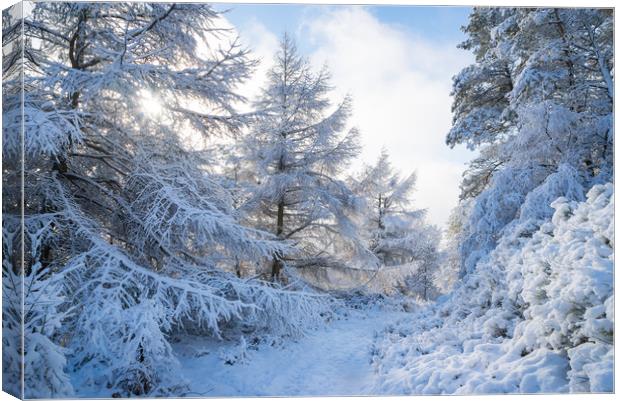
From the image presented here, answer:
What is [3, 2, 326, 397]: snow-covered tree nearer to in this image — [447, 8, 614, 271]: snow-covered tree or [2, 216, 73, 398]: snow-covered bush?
[2, 216, 73, 398]: snow-covered bush

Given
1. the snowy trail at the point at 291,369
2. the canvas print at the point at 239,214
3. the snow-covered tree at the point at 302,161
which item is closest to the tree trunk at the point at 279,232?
the snow-covered tree at the point at 302,161

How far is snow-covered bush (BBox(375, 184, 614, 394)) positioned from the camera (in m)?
3.15

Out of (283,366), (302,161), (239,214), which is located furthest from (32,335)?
(302,161)

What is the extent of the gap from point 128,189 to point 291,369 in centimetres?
336

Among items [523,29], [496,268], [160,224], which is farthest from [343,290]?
[523,29]

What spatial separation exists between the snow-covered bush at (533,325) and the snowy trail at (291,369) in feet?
1.28

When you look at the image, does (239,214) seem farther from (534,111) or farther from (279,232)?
(534,111)

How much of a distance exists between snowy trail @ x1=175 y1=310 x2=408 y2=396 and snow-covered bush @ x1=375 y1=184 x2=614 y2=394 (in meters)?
0.39

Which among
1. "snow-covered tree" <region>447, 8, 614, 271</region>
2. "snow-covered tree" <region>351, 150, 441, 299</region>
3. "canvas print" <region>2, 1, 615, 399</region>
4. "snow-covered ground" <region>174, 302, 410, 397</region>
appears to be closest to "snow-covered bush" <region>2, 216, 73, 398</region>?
"canvas print" <region>2, 1, 615, 399</region>

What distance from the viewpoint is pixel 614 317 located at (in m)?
3.13

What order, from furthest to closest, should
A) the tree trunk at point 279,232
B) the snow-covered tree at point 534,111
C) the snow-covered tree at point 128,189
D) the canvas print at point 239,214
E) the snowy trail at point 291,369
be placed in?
the tree trunk at point 279,232, the snow-covered tree at point 534,111, the snowy trail at point 291,369, the snow-covered tree at point 128,189, the canvas print at point 239,214

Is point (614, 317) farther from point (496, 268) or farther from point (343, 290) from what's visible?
point (343, 290)

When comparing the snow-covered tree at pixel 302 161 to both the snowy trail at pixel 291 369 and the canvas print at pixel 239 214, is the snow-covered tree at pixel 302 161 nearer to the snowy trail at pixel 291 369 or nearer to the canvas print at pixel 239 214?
the canvas print at pixel 239 214

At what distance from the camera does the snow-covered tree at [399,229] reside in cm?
1117
